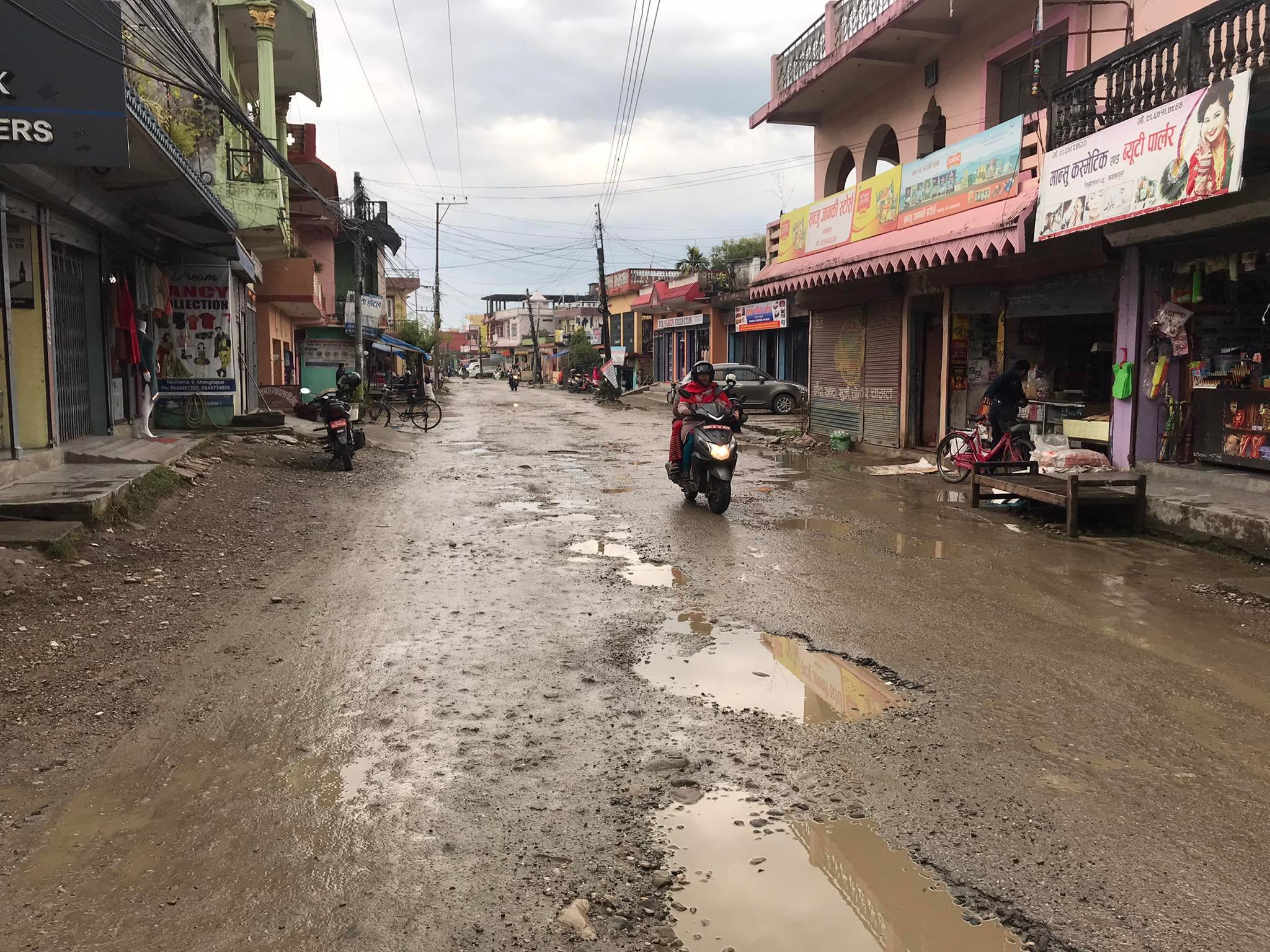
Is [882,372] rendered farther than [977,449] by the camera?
Yes

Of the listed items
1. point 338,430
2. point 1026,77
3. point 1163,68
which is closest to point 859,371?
point 1026,77

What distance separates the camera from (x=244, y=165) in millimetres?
18156

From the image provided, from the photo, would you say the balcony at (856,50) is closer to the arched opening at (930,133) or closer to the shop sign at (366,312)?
the arched opening at (930,133)

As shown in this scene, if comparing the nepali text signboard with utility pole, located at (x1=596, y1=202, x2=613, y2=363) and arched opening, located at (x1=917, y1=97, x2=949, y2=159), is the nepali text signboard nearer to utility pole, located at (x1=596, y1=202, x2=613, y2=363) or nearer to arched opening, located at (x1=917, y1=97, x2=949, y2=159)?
arched opening, located at (x1=917, y1=97, x2=949, y2=159)

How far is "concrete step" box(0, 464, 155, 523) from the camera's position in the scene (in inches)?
291

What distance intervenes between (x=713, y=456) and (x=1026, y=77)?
28.0 feet

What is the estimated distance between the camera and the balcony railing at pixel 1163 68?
26.7 feet

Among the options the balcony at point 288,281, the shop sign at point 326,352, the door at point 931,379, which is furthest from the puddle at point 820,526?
the shop sign at point 326,352

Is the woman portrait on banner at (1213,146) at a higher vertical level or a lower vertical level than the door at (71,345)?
higher

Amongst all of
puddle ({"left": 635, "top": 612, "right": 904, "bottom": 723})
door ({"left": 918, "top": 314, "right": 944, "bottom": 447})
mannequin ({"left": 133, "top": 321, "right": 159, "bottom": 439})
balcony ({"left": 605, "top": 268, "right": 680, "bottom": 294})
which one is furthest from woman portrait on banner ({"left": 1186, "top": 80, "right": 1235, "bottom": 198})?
balcony ({"left": 605, "top": 268, "right": 680, "bottom": 294})

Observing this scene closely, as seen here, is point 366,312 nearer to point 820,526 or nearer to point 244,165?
point 244,165

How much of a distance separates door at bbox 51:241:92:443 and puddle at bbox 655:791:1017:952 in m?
9.88

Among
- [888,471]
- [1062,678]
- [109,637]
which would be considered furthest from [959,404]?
[109,637]

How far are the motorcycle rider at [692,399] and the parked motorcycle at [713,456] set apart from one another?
0.16 feet
